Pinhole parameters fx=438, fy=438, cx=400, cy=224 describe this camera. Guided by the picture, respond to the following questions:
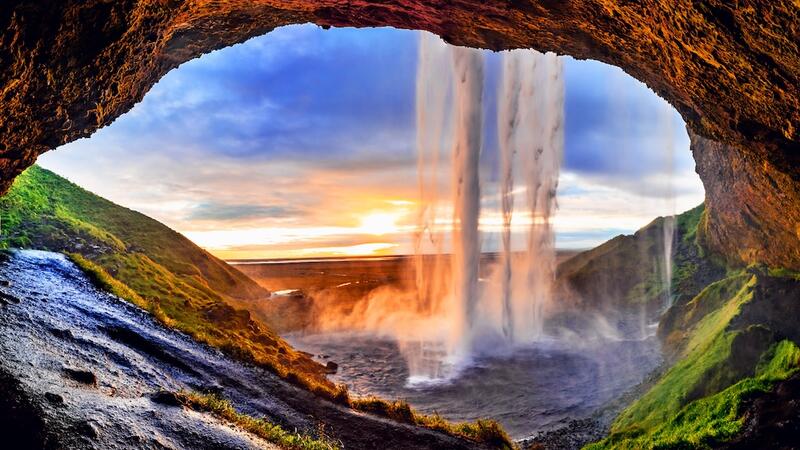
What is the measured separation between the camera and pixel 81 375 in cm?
1092

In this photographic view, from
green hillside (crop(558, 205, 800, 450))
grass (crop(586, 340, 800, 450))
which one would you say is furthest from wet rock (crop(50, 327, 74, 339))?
green hillside (crop(558, 205, 800, 450))

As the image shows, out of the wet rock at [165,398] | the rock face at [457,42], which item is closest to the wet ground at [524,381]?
the rock face at [457,42]

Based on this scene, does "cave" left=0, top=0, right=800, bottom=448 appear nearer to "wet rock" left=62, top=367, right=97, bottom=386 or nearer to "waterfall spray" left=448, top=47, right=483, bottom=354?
"wet rock" left=62, top=367, right=97, bottom=386

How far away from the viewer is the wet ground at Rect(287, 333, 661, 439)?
23.8 meters

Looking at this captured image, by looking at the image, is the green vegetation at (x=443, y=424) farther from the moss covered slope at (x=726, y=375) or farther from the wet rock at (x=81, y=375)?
the wet rock at (x=81, y=375)

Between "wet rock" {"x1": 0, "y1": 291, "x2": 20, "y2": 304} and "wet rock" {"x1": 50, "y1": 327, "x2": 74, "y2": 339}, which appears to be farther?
"wet rock" {"x1": 0, "y1": 291, "x2": 20, "y2": 304}

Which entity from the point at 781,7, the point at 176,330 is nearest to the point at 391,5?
the point at 781,7

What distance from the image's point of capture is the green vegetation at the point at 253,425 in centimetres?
1227

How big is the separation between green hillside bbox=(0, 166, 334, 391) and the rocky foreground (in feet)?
4.35

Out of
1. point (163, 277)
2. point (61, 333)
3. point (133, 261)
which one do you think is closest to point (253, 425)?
point (61, 333)

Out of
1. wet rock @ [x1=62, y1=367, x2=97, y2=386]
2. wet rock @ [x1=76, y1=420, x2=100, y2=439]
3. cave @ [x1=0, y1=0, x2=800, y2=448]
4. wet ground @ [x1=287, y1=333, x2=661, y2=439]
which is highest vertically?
cave @ [x1=0, y1=0, x2=800, y2=448]

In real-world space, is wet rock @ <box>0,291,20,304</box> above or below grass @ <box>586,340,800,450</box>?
above

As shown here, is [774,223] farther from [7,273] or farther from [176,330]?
[7,273]

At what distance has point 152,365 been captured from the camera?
14.5 metres
